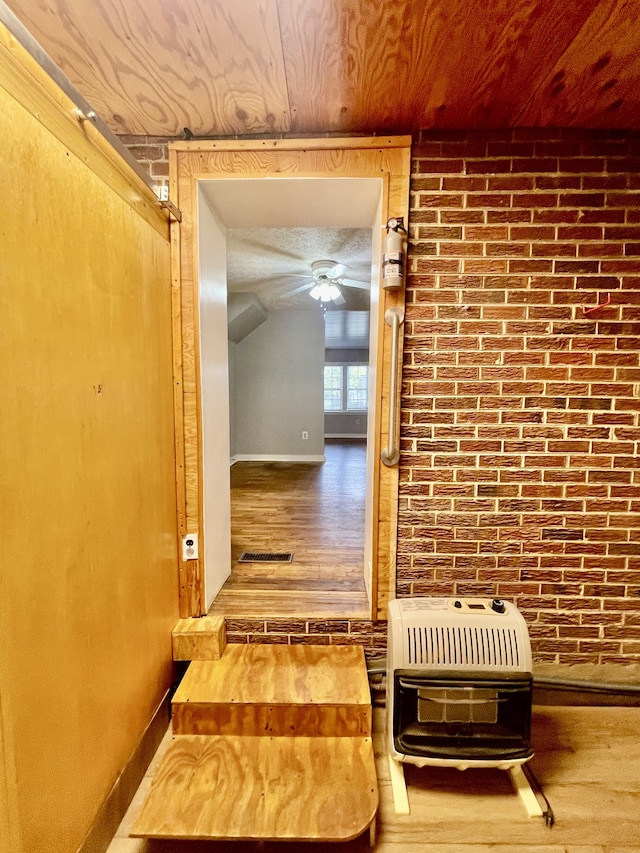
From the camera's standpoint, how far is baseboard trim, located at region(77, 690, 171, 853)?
0.98m

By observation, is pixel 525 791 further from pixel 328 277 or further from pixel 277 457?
pixel 277 457

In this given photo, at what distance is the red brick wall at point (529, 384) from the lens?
56.8 inches

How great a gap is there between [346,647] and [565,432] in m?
1.30

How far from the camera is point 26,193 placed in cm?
75

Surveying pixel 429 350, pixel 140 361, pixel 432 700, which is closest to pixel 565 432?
pixel 429 350

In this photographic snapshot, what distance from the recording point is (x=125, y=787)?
112 cm

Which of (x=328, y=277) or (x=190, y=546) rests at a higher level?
(x=328, y=277)

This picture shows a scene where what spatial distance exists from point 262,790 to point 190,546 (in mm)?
846

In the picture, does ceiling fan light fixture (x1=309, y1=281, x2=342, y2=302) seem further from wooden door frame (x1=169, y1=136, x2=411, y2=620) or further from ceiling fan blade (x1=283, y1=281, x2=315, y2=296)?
wooden door frame (x1=169, y1=136, x2=411, y2=620)

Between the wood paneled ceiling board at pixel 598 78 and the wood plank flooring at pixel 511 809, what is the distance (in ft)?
7.67

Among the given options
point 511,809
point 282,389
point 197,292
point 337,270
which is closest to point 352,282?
point 337,270

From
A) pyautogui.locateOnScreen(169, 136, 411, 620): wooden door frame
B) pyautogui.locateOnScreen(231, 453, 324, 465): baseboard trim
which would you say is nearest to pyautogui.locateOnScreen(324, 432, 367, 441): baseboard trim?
pyautogui.locateOnScreen(231, 453, 324, 465): baseboard trim

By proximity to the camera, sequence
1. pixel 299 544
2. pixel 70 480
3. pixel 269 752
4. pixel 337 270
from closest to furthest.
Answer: pixel 70 480 < pixel 269 752 < pixel 299 544 < pixel 337 270

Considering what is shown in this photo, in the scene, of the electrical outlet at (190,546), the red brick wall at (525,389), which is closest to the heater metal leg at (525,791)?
the red brick wall at (525,389)
